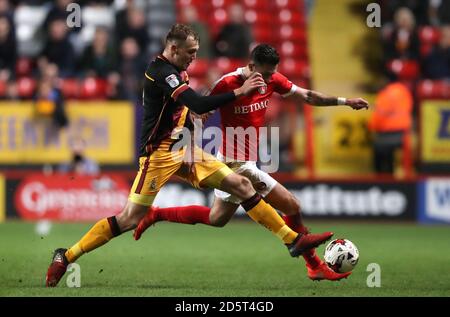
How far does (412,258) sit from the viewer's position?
9594 millimetres

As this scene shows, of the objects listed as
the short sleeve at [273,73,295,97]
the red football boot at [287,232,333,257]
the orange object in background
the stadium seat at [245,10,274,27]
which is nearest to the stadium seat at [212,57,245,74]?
the stadium seat at [245,10,274,27]

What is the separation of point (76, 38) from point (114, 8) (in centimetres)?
86

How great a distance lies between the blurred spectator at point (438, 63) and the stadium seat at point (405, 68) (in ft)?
0.57

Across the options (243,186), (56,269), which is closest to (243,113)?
(243,186)

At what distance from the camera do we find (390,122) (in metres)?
13.9

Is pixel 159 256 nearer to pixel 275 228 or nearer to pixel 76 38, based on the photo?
pixel 275 228

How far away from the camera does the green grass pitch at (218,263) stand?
7289 mm

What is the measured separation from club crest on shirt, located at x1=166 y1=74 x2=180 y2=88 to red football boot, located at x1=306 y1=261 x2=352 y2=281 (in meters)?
1.80

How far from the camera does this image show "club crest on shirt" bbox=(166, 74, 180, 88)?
7160 millimetres

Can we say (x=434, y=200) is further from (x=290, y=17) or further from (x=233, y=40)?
(x=290, y=17)

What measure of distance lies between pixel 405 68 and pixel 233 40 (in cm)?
272

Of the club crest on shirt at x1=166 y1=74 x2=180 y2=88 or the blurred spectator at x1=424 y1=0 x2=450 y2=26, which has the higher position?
the blurred spectator at x1=424 y1=0 x2=450 y2=26

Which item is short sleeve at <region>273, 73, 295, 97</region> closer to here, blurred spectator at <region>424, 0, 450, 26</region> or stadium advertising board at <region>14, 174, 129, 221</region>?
stadium advertising board at <region>14, 174, 129, 221</region>
